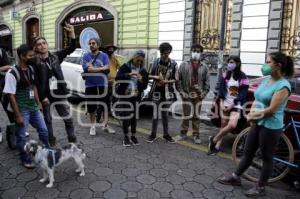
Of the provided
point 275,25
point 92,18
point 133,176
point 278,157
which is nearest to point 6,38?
point 92,18

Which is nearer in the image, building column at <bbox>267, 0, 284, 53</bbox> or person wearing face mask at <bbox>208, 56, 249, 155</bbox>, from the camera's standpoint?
person wearing face mask at <bbox>208, 56, 249, 155</bbox>

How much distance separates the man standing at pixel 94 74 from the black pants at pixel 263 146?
3101mm

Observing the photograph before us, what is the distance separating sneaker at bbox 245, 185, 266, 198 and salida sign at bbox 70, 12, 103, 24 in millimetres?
14686

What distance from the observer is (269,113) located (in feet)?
12.2

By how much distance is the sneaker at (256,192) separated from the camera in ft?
12.9

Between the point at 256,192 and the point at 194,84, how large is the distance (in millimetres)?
2453

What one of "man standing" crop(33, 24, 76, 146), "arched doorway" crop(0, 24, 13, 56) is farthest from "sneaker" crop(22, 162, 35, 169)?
"arched doorway" crop(0, 24, 13, 56)

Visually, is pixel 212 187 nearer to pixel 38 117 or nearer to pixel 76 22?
pixel 38 117

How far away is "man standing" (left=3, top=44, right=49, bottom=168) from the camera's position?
4277mm

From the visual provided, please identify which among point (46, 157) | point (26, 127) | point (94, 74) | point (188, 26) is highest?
point (188, 26)

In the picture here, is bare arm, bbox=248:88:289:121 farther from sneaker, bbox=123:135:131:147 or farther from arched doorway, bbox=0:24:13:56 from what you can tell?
arched doorway, bbox=0:24:13:56

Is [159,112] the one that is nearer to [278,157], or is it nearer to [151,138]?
[151,138]

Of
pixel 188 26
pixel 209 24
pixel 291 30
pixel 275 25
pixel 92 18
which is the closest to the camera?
pixel 291 30

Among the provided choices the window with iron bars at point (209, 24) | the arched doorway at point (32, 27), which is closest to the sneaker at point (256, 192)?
the window with iron bars at point (209, 24)
